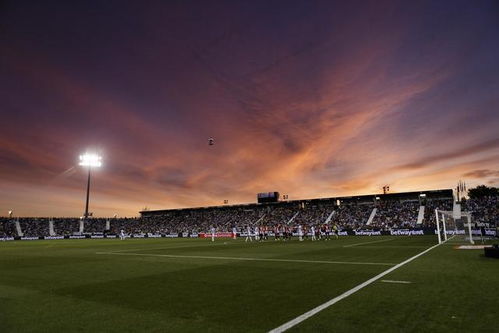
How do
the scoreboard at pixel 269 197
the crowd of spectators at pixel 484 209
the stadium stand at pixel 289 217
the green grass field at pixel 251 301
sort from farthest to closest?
the scoreboard at pixel 269 197
the stadium stand at pixel 289 217
the crowd of spectators at pixel 484 209
the green grass field at pixel 251 301

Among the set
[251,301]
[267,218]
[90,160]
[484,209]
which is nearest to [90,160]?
[90,160]

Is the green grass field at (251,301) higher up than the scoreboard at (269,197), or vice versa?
the scoreboard at (269,197)

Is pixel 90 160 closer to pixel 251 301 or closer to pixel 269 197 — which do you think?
pixel 269 197

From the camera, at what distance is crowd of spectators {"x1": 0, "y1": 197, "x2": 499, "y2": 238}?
206 feet

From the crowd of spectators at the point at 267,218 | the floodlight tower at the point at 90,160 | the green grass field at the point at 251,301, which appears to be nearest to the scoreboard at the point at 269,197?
the crowd of spectators at the point at 267,218

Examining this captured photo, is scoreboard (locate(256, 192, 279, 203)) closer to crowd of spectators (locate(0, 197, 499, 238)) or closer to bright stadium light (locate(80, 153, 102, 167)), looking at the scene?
crowd of spectators (locate(0, 197, 499, 238))

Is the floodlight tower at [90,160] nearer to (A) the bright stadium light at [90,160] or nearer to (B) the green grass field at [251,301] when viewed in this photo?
(A) the bright stadium light at [90,160]

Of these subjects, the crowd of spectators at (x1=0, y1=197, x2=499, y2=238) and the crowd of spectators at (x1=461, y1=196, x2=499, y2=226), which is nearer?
the crowd of spectators at (x1=461, y1=196, x2=499, y2=226)

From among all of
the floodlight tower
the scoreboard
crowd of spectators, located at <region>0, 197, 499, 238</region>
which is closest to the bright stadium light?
the floodlight tower

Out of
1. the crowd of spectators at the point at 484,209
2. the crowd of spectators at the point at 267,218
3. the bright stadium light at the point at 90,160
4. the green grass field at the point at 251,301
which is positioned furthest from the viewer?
the bright stadium light at the point at 90,160

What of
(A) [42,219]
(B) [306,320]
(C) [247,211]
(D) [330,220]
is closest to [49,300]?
(B) [306,320]

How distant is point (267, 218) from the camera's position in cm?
8325

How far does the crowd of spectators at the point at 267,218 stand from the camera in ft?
206

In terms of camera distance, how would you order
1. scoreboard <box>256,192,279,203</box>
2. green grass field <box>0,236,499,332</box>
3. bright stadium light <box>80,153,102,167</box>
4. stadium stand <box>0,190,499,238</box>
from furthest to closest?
scoreboard <box>256,192,279,203</box> < bright stadium light <box>80,153,102,167</box> < stadium stand <box>0,190,499,238</box> < green grass field <box>0,236,499,332</box>
